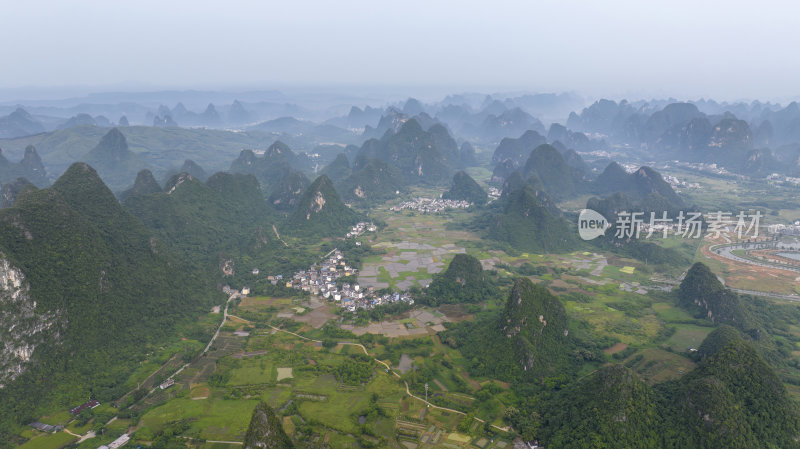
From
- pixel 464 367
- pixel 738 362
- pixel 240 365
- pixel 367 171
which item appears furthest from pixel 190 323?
pixel 367 171

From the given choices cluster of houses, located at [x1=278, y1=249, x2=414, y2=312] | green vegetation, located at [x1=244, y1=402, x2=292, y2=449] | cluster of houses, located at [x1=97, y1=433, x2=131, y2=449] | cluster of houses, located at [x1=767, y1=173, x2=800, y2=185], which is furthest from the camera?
cluster of houses, located at [x1=767, y1=173, x2=800, y2=185]

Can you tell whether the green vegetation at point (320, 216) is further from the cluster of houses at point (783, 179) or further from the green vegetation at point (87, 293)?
the cluster of houses at point (783, 179)

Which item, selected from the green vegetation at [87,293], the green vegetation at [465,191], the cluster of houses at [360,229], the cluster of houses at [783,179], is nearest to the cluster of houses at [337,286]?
the green vegetation at [87,293]
